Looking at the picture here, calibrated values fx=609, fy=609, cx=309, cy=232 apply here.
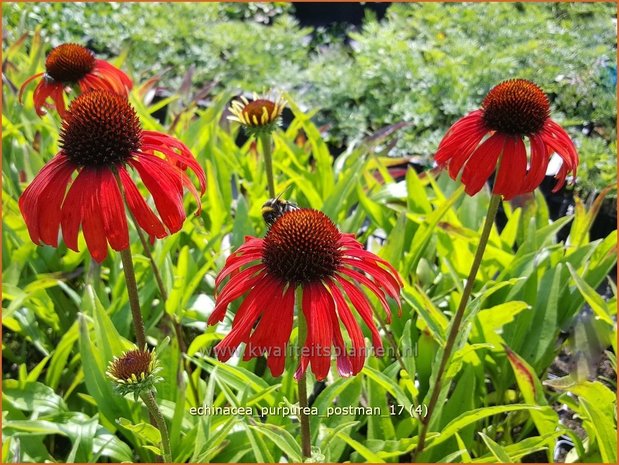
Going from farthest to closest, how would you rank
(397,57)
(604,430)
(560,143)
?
(397,57) < (604,430) < (560,143)

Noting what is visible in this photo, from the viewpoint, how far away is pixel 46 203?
733 mm

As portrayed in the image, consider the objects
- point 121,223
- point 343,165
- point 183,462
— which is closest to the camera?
point 121,223

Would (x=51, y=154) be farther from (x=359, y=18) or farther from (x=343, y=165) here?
(x=359, y=18)

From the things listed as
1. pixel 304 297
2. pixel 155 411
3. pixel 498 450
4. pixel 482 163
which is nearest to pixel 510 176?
pixel 482 163

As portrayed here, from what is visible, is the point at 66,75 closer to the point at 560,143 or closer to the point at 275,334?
the point at 275,334

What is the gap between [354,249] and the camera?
784mm

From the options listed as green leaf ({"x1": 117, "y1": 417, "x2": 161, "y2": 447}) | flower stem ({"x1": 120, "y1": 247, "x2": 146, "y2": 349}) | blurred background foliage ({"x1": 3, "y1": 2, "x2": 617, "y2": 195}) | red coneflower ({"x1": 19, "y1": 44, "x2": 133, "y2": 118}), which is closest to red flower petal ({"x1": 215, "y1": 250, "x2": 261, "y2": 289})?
flower stem ({"x1": 120, "y1": 247, "x2": 146, "y2": 349})

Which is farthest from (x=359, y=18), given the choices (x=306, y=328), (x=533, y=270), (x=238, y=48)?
(x=306, y=328)

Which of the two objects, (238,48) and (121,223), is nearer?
(121,223)

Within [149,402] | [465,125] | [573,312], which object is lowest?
[573,312]

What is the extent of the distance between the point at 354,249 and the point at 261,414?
496mm

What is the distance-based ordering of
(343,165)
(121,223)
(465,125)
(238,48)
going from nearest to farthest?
(121,223) < (465,125) < (343,165) < (238,48)

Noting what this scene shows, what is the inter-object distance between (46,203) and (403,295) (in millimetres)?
625

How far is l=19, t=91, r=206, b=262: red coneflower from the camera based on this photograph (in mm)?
697
